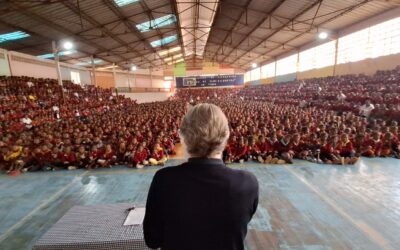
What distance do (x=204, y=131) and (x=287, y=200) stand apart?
12.1 feet

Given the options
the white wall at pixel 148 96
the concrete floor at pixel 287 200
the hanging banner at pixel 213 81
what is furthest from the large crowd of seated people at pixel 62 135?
the hanging banner at pixel 213 81

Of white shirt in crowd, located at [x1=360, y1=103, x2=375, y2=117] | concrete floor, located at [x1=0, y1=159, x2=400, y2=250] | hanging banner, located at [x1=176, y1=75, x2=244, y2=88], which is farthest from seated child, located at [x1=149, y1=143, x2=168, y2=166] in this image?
hanging banner, located at [x1=176, y1=75, x2=244, y2=88]

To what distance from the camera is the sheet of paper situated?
248 centimetres

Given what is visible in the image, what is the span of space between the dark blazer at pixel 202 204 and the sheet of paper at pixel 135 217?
5.23ft

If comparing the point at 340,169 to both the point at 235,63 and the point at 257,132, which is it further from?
the point at 235,63

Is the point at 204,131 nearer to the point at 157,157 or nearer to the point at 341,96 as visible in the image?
the point at 157,157

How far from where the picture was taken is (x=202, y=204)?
981mm

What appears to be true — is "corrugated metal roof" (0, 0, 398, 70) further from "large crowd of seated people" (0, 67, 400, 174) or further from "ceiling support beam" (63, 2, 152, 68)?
"large crowd of seated people" (0, 67, 400, 174)

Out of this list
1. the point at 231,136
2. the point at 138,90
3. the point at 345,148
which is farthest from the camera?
the point at 138,90

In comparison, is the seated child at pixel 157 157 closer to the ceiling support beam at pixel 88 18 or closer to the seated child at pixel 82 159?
the seated child at pixel 82 159

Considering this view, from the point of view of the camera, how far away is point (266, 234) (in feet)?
10.6

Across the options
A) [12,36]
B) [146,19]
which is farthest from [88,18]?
[12,36]

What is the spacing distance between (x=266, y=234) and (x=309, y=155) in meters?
3.96

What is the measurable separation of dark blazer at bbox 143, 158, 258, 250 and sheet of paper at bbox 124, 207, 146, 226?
159 centimetres
